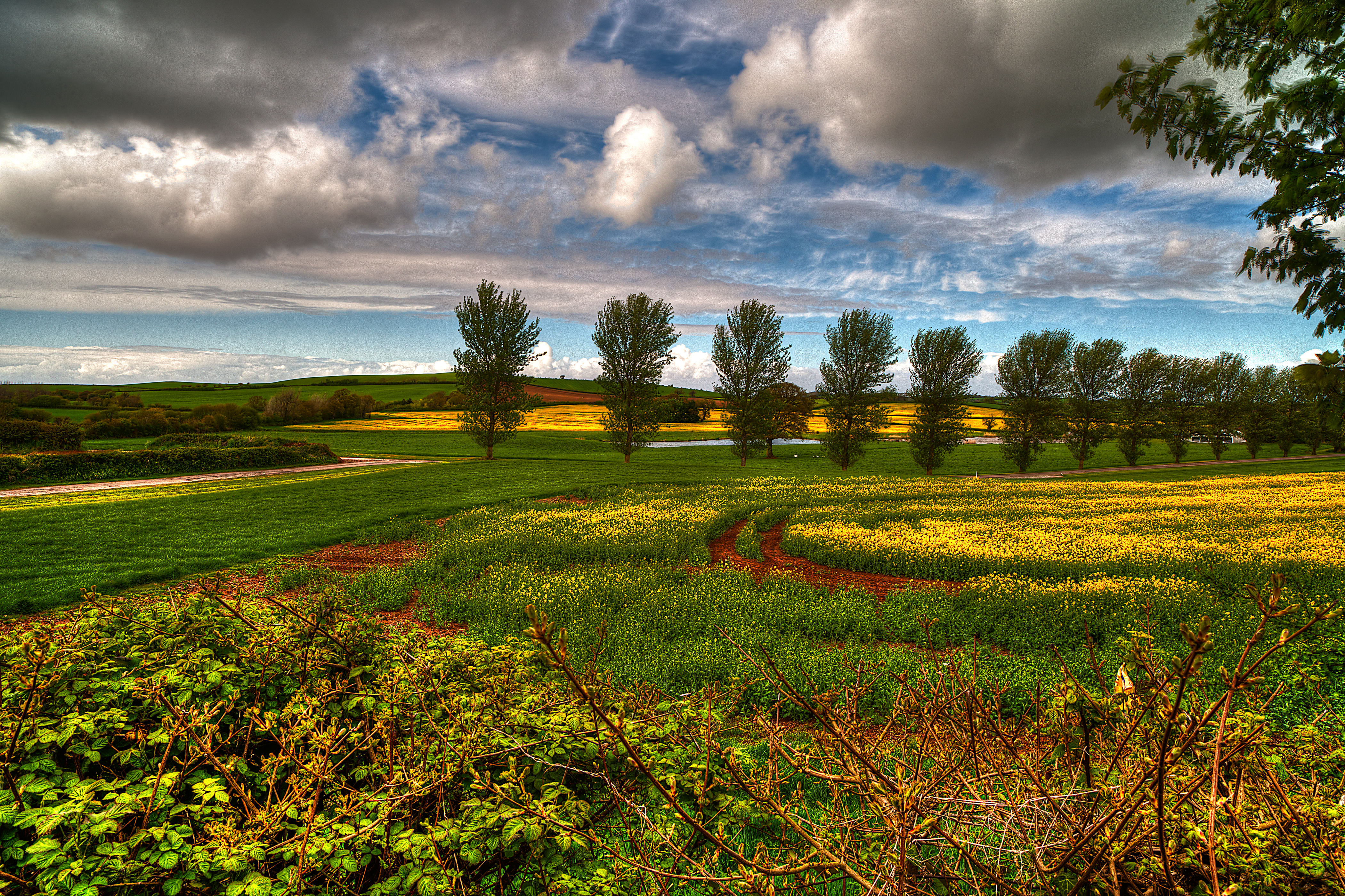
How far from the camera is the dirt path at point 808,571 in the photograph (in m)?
11.1

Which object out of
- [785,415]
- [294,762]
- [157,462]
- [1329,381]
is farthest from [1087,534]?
[157,462]

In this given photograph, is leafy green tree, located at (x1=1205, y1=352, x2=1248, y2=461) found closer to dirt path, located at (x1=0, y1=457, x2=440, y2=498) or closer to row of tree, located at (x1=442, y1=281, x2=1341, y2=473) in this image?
row of tree, located at (x1=442, y1=281, x2=1341, y2=473)

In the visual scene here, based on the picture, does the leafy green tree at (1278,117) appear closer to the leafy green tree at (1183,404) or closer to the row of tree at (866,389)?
the row of tree at (866,389)

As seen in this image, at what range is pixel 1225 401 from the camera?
59.7 meters

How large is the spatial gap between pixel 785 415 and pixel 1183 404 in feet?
118

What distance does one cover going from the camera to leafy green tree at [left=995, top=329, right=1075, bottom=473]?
45969mm

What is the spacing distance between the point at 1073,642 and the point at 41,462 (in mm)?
36960

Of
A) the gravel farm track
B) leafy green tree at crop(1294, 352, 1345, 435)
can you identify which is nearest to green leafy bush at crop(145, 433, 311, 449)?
the gravel farm track

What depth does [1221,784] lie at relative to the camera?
323cm

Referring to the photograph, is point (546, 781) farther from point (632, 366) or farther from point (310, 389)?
point (310, 389)

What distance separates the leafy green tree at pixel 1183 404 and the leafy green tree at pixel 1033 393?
34.1 ft

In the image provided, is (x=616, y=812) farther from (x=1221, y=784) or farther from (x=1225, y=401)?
(x=1225, y=401)

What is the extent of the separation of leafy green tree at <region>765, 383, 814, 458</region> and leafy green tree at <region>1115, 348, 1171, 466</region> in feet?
86.5

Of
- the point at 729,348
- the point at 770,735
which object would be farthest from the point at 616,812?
the point at 729,348
